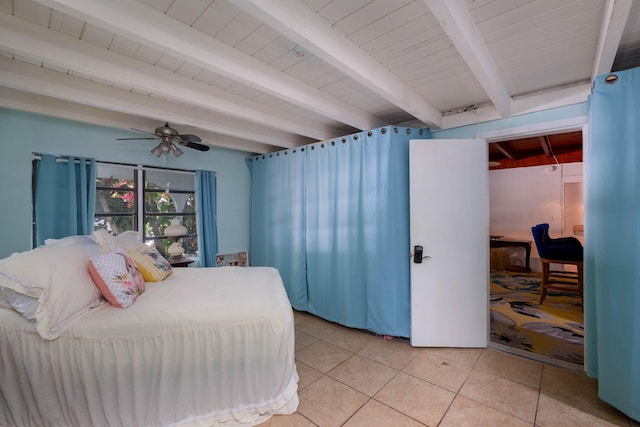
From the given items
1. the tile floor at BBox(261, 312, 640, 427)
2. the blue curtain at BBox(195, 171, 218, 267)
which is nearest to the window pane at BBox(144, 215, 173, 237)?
the blue curtain at BBox(195, 171, 218, 267)

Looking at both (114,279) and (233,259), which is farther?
(233,259)

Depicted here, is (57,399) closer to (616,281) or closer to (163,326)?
(163,326)

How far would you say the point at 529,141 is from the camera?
486cm

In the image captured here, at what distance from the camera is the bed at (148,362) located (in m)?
1.41

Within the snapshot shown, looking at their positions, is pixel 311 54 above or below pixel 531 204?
above

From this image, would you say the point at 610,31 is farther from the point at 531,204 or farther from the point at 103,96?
the point at 531,204

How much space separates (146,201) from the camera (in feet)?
11.4

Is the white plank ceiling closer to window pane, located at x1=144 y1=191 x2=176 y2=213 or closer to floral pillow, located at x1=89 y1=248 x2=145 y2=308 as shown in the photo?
window pane, located at x1=144 y1=191 x2=176 y2=213

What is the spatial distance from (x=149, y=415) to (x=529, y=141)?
21.2ft

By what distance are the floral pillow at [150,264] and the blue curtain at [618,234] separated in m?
3.37

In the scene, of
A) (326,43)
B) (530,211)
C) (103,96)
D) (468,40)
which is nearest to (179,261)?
(103,96)

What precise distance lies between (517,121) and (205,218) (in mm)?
3934

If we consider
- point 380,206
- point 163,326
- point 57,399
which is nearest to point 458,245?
point 380,206

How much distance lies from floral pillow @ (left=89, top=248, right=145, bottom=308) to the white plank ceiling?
129 centimetres
